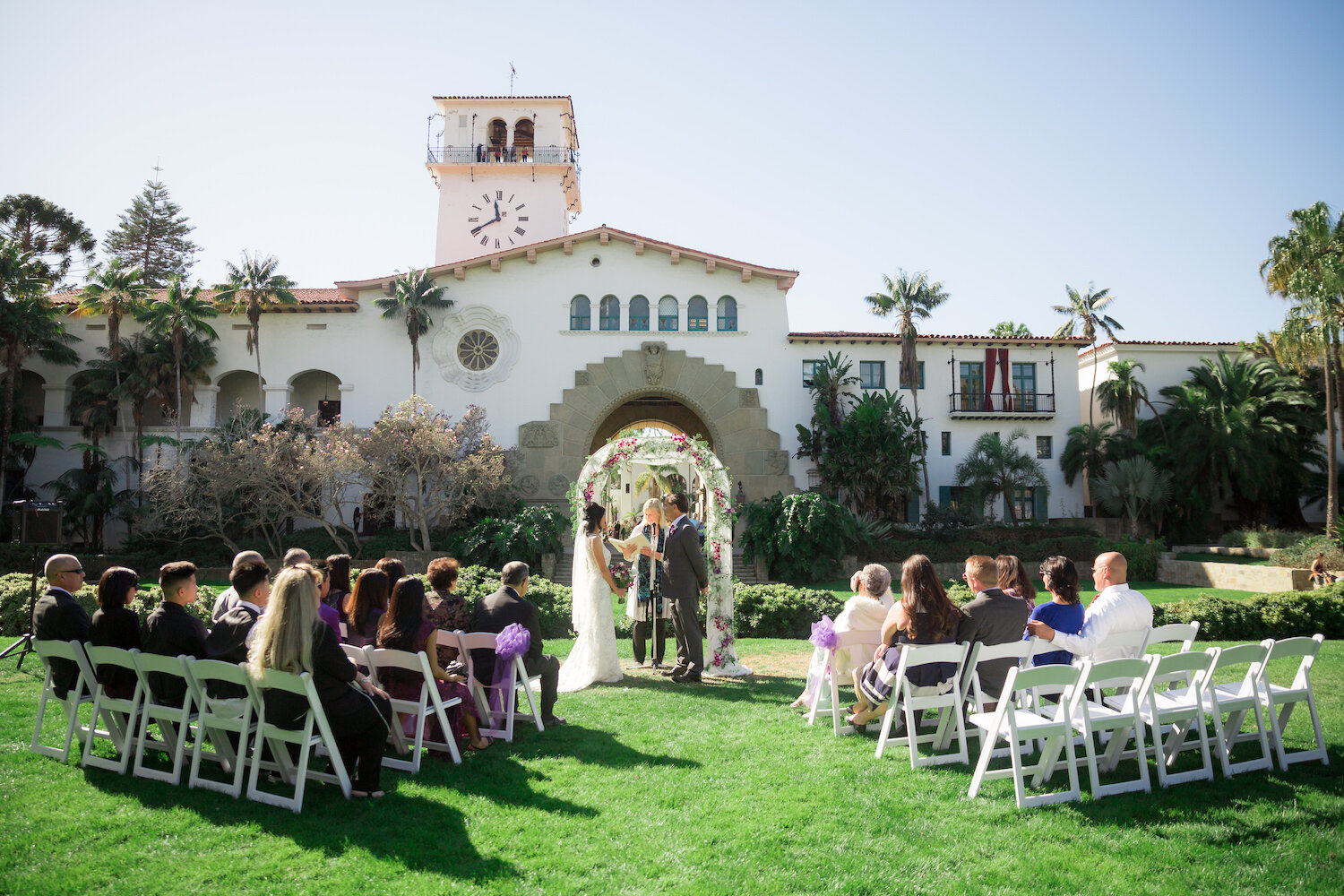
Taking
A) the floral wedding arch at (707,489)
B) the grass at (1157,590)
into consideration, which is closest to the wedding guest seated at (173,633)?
the floral wedding arch at (707,489)

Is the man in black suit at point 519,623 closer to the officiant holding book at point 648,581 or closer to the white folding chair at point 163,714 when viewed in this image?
the white folding chair at point 163,714

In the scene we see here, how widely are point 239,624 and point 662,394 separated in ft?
77.6

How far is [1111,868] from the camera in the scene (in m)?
4.25

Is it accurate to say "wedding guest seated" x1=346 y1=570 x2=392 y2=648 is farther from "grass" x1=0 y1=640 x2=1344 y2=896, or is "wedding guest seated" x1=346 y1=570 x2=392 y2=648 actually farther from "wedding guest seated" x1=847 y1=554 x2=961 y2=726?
"wedding guest seated" x1=847 y1=554 x2=961 y2=726

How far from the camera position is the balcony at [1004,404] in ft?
99.0

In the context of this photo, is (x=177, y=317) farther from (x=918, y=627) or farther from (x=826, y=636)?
(x=918, y=627)

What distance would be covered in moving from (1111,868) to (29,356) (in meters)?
35.1

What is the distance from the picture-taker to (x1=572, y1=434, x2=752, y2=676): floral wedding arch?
10312mm

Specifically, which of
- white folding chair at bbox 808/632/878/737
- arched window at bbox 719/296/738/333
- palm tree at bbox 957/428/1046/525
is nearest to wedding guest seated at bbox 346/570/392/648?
white folding chair at bbox 808/632/878/737

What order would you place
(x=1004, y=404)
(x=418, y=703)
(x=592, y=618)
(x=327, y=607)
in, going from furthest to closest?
(x=1004, y=404), (x=592, y=618), (x=327, y=607), (x=418, y=703)

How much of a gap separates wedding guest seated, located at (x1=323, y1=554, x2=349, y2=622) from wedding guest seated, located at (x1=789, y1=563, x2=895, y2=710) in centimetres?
422

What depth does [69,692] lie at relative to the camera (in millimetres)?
6070

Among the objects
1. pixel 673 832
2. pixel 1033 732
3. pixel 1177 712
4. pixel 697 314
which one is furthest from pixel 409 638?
pixel 697 314

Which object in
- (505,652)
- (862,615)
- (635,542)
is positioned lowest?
(505,652)
